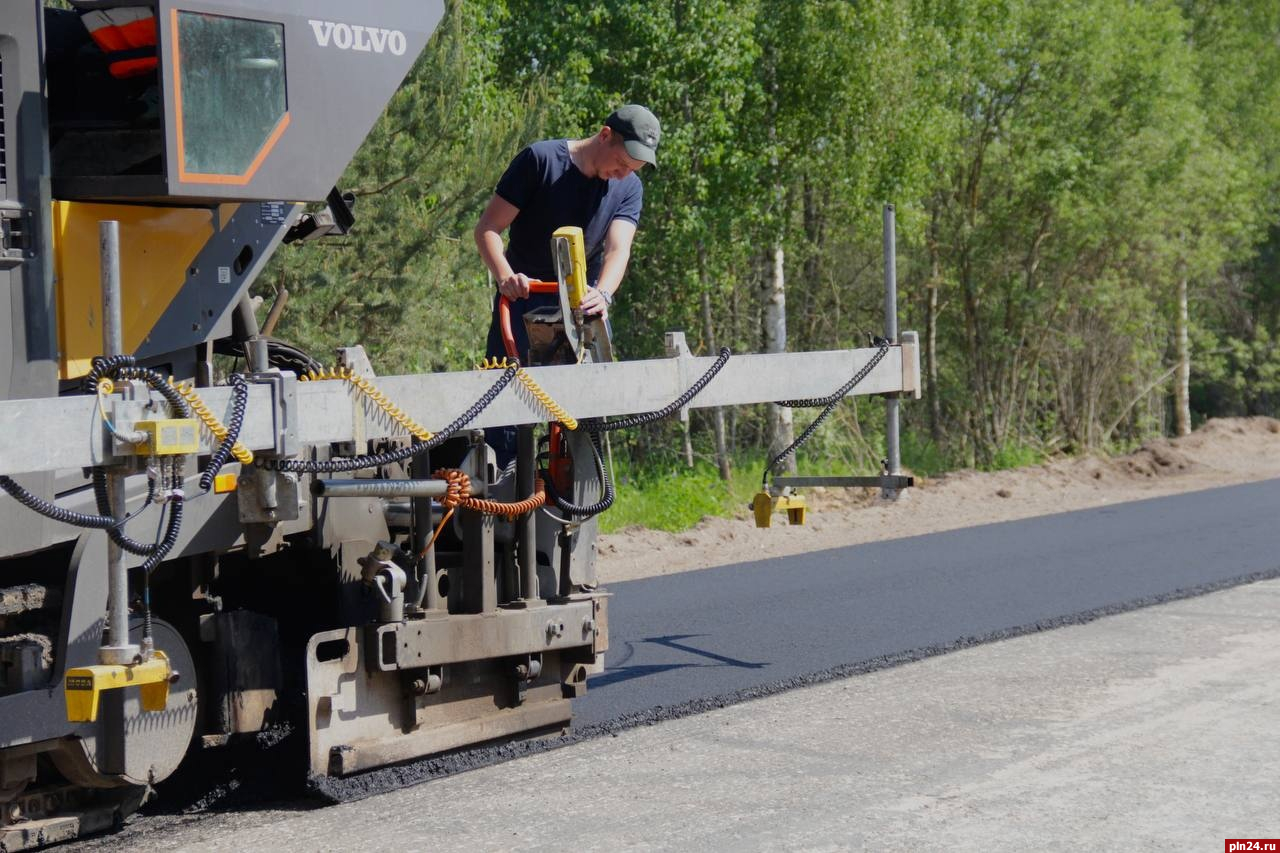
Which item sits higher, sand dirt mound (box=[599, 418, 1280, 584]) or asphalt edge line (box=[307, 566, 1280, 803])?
sand dirt mound (box=[599, 418, 1280, 584])

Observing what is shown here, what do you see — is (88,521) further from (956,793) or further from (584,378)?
(956,793)

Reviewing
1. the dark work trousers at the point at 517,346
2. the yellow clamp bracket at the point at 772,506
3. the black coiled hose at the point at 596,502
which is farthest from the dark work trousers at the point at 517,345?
the yellow clamp bracket at the point at 772,506

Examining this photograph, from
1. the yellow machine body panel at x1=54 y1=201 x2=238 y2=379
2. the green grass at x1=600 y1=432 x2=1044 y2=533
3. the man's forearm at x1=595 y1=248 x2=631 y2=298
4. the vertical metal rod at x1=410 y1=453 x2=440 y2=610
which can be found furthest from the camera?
the green grass at x1=600 y1=432 x2=1044 y2=533

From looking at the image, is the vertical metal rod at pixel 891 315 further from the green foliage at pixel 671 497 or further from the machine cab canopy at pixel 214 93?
the green foliage at pixel 671 497

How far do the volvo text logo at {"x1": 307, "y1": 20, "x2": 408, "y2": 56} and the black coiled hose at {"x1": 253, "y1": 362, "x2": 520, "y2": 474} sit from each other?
3.10 feet

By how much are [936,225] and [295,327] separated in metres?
12.4

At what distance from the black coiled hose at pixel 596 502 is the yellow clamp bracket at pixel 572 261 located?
0.46 m

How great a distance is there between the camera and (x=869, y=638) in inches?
264

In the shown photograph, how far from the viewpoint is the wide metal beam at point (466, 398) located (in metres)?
2.83

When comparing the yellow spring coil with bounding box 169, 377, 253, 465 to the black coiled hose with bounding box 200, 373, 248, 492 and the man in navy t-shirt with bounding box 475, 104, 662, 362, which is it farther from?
the man in navy t-shirt with bounding box 475, 104, 662, 362

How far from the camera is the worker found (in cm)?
498

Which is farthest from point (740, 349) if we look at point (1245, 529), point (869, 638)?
point (869, 638)

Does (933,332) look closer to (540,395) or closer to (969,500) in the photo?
(969,500)

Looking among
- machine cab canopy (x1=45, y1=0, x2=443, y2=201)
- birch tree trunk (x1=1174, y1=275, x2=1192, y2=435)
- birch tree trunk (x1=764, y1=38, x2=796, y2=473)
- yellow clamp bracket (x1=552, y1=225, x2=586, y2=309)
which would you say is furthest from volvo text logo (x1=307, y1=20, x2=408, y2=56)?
birch tree trunk (x1=1174, y1=275, x2=1192, y2=435)
